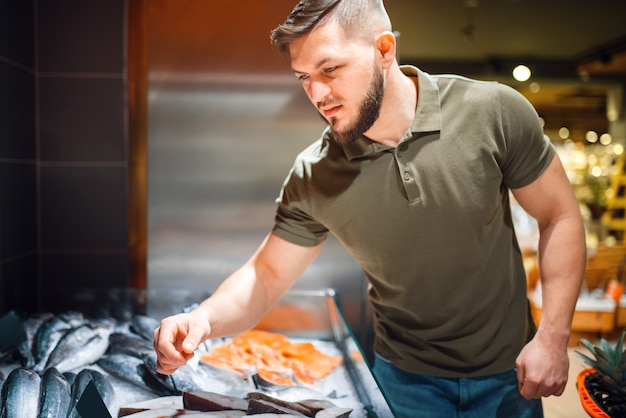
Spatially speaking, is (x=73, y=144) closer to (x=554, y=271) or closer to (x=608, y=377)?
(x=554, y=271)

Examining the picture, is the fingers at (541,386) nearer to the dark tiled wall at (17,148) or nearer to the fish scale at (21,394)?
the fish scale at (21,394)

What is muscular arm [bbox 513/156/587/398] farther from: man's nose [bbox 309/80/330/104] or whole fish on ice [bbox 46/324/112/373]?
whole fish on ice [bbox 46/324/112/373]

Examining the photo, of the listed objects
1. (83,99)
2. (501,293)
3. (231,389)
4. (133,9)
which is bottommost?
(231,389)

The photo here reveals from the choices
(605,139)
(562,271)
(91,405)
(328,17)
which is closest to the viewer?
(91,405)

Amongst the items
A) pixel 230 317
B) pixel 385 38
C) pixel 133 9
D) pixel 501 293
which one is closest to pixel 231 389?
pixel 230 317

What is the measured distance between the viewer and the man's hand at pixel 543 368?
3.47ft

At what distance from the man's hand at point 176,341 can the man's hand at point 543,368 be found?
24.6 inches

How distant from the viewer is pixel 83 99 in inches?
80.7

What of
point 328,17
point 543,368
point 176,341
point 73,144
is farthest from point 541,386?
point 73,144

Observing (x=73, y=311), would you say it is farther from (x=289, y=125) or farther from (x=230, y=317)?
(x=289, y=125)

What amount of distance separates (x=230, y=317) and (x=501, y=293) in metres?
0.60

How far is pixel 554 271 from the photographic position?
1.15m

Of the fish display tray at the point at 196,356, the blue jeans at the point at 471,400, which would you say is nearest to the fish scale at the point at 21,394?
the fish display tray at the point at 196,356

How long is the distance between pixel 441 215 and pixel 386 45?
360 millimetres
